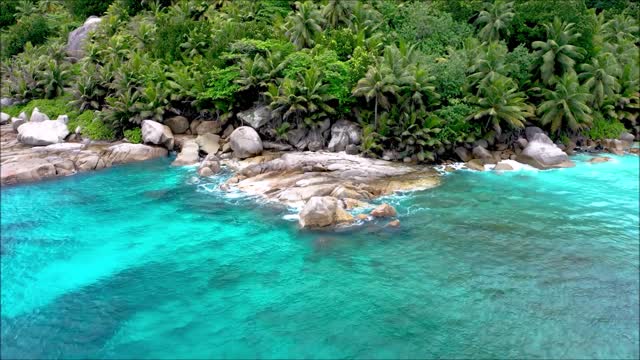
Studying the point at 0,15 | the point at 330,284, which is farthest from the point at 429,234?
the point at 0,15

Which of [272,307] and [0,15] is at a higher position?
[0,15]

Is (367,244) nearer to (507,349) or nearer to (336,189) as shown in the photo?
(336,189)

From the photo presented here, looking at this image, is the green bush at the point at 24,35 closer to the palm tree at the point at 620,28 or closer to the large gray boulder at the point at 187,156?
the large gray boulder at the point at 187,156

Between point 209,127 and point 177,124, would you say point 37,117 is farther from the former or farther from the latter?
point 209,127

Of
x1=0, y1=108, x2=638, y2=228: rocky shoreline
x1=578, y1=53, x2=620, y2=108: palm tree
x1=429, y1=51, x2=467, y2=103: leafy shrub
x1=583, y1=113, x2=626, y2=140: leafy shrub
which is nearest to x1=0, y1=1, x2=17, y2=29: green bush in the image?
x1=0, y1=108, x2=638, y2=228: rocky shoreline

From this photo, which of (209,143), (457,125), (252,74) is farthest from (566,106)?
(209,143)

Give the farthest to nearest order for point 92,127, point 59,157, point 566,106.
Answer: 1. point 92,127
2. point 566,106
3. point 59,157
